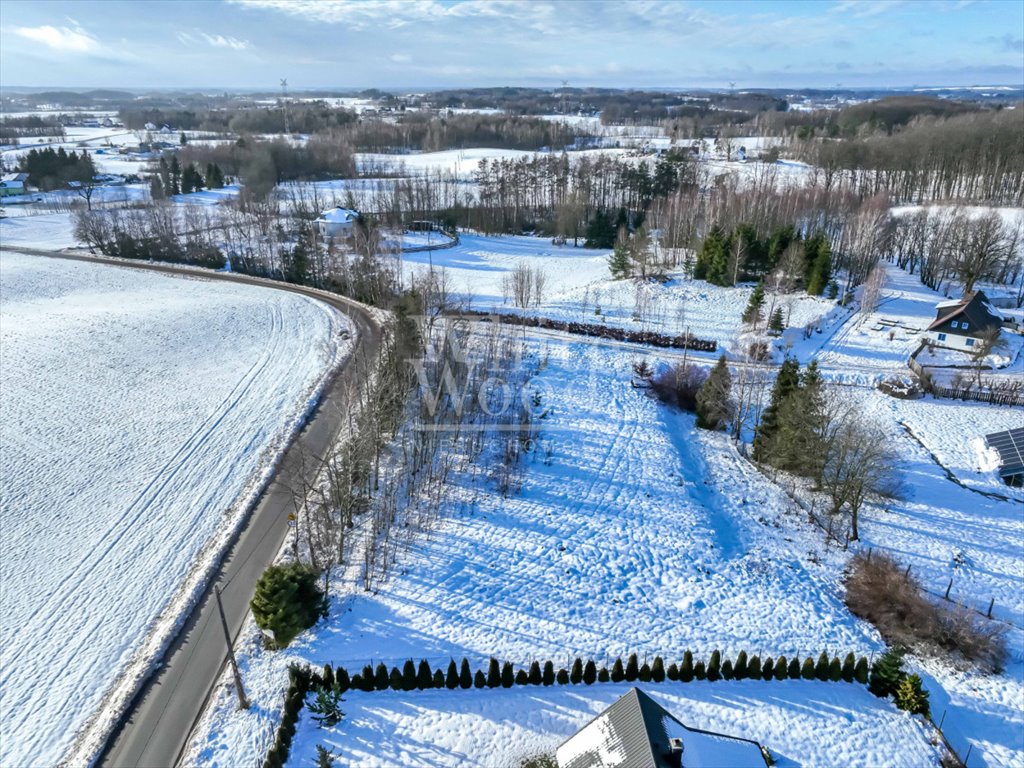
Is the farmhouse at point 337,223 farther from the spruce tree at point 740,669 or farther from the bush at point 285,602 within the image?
the spruce tree at point 740,669

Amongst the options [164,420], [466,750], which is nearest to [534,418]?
[466,750]

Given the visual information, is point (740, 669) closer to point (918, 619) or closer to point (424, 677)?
point (918, 619)

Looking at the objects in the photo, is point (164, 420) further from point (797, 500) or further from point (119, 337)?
point (797, 500)

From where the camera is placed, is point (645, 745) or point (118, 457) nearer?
point (645, 745)

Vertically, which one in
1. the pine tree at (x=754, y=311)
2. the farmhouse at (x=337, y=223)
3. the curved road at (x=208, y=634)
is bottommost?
the curved road at (x=208, y=634)

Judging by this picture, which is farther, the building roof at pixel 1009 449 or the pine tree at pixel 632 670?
the building roof at pixel 1009 449

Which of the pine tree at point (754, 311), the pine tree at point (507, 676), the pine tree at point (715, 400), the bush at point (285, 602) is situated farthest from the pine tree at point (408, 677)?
the pine tree at point (754, 311)

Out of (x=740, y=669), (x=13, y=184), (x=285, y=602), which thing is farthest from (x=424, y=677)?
(x=13, y=184)

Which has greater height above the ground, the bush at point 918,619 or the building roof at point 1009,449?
the building roof at point 1009,449
